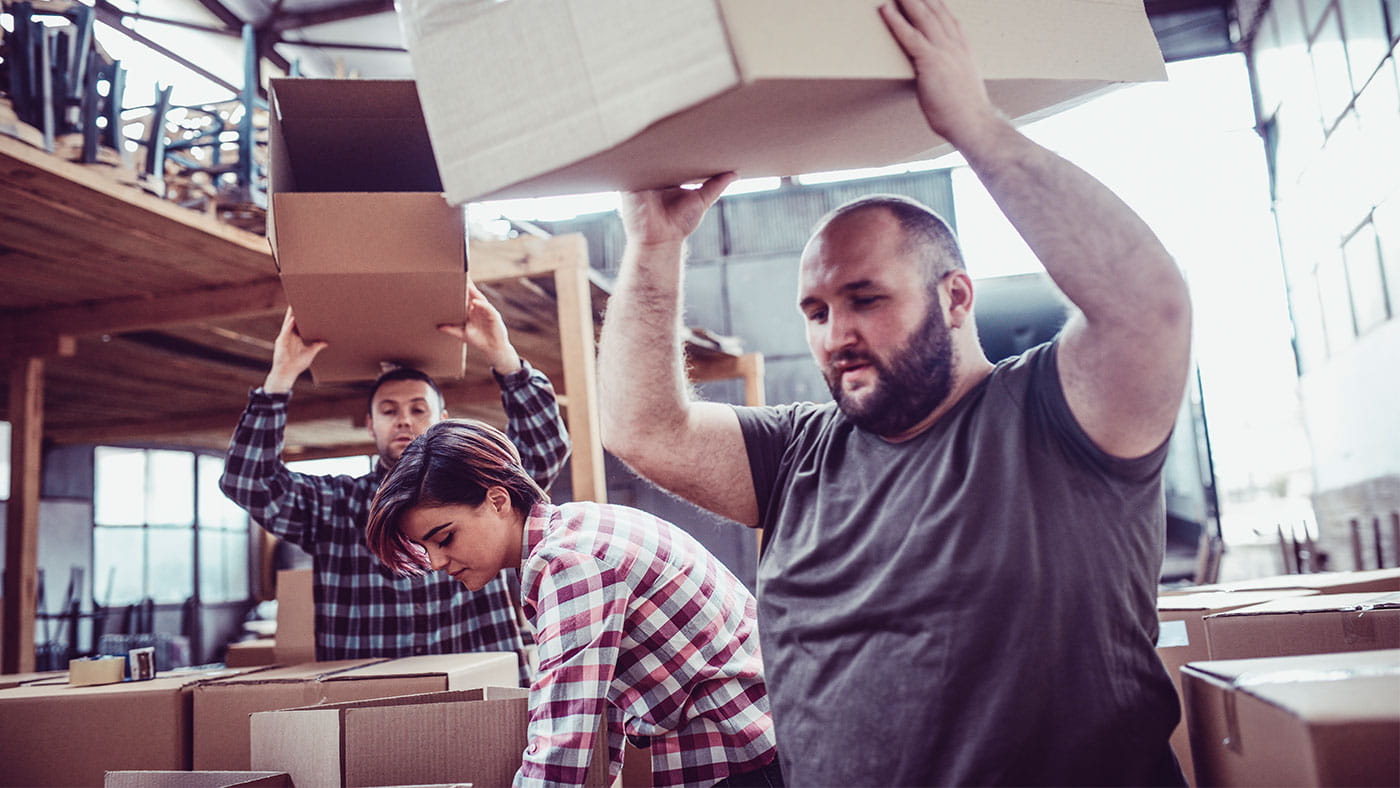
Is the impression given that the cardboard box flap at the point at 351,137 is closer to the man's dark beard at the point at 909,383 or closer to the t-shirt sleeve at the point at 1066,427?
the man's dark beard at the point at 909,383

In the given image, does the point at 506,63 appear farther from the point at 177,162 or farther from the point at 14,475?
the point at 14,475

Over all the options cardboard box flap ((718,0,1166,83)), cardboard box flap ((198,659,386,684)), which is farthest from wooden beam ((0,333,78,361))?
cardboard box flap ((718,0,1166,83))

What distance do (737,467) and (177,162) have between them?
381cm

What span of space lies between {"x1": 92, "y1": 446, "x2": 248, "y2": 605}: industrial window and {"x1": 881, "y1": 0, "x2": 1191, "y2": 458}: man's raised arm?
38.4 feet

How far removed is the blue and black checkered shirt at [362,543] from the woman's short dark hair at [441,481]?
0.94 metres

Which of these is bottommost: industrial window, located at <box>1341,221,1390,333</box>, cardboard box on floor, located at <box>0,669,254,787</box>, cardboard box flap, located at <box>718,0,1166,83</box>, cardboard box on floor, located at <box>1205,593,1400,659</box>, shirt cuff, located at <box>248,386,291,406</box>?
cardboard box on floor, located at <box>0,669,254,787</box>

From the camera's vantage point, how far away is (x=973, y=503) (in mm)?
1238

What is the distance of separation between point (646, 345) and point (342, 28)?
11.3m

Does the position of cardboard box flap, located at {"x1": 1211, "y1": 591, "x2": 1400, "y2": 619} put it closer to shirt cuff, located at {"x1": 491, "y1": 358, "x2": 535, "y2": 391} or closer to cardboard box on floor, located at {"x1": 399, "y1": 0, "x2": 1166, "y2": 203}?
cardboard box on floor, located at {"x1": 399, "y1": 0, "x2": 1166, "y2": 203}

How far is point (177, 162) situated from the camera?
4.44 metres

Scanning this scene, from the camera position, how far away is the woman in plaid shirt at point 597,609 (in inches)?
60.2

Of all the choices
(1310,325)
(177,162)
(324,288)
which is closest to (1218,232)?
(1310,325)

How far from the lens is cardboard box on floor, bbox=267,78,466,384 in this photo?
2.24m

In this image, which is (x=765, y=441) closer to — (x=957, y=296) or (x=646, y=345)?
(x=646, y=345)
